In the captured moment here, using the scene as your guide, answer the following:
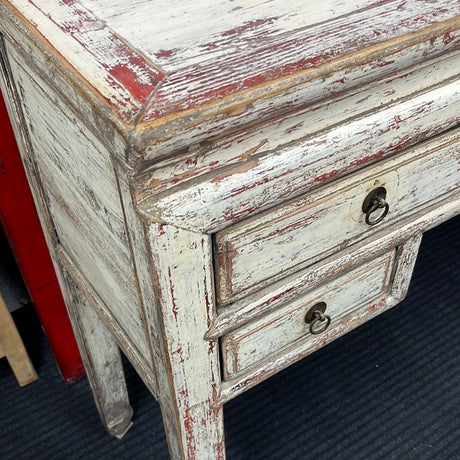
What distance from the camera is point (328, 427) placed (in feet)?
3.87

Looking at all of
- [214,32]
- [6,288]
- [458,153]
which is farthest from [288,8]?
[6,288]

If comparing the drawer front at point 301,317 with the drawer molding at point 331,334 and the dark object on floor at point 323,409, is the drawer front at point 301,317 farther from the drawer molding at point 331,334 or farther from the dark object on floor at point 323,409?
the dark object on floor at point 323,409

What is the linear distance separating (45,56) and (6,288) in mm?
851

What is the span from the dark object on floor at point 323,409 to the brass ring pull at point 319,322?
18.8 inches

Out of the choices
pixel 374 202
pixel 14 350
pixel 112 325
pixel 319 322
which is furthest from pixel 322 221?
pixel 14 350

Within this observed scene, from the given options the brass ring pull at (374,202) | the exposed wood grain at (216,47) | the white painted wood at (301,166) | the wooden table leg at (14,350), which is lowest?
the wooden table leg at (14,350)

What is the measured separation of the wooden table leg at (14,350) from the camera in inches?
45.0

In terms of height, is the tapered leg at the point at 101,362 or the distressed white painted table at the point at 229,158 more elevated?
the distressed white painted table at the point at 229,158

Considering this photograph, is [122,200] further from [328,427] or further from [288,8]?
[328,427]

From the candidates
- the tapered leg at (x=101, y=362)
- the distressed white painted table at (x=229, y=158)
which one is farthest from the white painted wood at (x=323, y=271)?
the tapered leg at (x=101, y=362)

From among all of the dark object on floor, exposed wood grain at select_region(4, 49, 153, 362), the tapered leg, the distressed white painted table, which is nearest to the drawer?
the distressed white painted table

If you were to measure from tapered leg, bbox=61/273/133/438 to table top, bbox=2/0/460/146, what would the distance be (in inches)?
18.4

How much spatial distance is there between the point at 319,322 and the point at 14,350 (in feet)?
2.32

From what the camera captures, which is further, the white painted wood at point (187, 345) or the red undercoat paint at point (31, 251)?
the red undercoat paint at point (31, 251)
